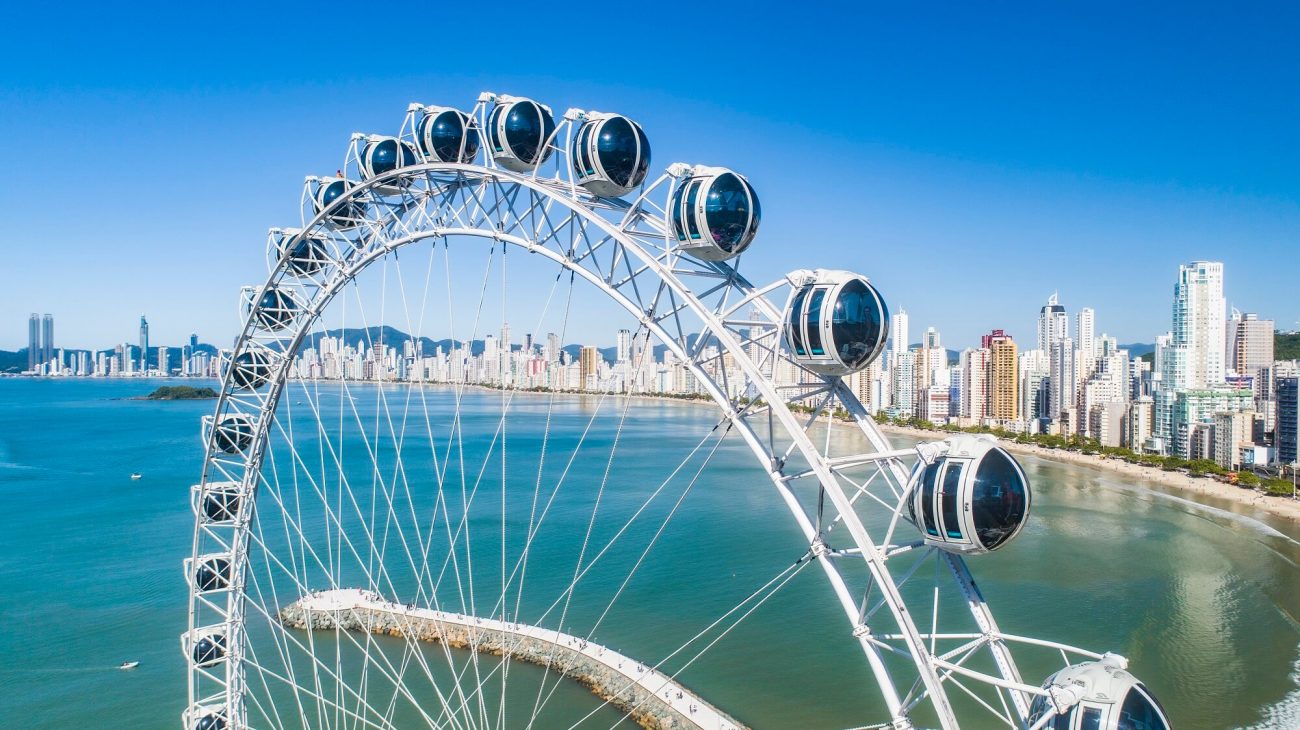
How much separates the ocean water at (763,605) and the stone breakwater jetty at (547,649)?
612mm

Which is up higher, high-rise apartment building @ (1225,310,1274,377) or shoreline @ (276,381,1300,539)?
high-rise apartment building @ (1225,310,1274,377)

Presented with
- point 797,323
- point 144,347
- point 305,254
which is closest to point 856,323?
point 797,323

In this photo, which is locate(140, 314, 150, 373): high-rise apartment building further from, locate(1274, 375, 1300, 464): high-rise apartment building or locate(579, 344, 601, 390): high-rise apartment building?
locate(1274, 375, 1300, 464): high-rise apartment building

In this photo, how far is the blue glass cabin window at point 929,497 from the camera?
4363 millimetres

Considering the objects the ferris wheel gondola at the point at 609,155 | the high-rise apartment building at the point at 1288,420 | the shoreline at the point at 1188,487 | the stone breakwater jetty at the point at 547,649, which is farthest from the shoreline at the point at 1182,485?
the ferris wheel gondola at the point at 609,155

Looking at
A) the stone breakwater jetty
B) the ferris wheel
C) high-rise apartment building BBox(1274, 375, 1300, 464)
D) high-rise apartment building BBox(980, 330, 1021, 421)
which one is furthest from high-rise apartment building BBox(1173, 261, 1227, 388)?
the stone breakwater jetty

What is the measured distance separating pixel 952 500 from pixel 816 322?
4.21 feet

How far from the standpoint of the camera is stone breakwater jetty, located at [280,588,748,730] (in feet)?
37.6

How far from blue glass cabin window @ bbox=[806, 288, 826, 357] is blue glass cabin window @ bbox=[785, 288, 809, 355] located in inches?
2.5

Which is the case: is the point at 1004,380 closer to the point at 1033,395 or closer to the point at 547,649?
the point at 1033,395

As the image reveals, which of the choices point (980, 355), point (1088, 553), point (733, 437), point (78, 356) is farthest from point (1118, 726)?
point (78, 356)

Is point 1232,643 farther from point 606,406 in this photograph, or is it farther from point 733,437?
point 606,406

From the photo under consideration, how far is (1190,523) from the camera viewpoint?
29.8 meters

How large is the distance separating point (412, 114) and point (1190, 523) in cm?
3306
